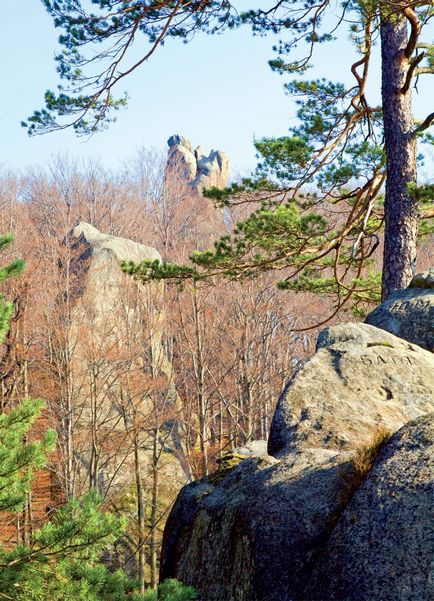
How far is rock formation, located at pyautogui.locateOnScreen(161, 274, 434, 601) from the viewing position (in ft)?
10.8

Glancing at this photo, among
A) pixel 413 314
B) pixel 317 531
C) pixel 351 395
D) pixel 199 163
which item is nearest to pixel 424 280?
pixel 413 314

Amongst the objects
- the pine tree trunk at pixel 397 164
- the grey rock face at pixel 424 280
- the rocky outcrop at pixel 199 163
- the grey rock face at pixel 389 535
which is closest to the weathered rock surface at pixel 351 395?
the grey rock face at pixel 389 535

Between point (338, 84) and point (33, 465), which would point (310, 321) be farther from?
point (33, 465)

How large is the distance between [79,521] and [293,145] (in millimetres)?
6845

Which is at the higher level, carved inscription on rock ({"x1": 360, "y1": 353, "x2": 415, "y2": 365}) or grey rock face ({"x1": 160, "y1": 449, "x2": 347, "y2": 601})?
carved inscription on rock ({"x1": 360, "y1": 353, "x2": 415, "y2": 365})

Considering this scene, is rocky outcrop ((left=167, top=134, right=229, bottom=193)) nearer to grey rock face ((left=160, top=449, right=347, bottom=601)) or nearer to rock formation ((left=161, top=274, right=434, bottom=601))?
rock formation ((left=161, top=274, right=434, bottom=601))

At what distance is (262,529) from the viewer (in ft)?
13.0

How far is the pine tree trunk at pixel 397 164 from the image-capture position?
10156mm

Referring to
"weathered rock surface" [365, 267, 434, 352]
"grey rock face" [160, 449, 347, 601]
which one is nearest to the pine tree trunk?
"weathered rock surface" [365, 267, 434, 352]

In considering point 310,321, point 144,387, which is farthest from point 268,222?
point 310,321

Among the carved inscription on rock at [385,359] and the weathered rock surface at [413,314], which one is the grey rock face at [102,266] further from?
the carved inscription on rock at [385,359]

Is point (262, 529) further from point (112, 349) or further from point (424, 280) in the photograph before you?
point (112, 349)

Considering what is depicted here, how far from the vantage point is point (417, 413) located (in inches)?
212

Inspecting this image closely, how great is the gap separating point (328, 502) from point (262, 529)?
0.44 meters
